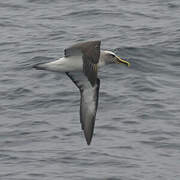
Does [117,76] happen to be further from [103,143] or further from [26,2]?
[26,2]

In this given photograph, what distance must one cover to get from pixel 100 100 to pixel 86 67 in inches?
184

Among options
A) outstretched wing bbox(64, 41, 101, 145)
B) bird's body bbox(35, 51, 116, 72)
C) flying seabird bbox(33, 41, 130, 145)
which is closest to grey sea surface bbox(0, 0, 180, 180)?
outstretched wing bbox(64, 41, 101, 145)

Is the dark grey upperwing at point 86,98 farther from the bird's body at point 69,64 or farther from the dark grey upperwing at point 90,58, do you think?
the dark grey upperwing at point 90,58

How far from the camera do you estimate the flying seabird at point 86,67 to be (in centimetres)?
1071

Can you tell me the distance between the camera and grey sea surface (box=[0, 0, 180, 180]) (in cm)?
1241

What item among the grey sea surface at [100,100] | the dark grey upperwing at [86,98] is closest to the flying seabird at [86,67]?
the dark grey upperwing at [86,98]

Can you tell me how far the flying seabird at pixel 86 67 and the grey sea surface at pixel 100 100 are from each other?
749 millimetres

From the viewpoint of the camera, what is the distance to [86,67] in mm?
10680

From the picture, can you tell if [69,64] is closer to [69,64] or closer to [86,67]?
[69,64]

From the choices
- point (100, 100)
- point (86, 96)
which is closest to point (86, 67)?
point (86, 96)

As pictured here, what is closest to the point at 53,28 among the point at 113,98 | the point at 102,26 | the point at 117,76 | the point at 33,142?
the point at 102,26

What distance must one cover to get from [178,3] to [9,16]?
6.32m

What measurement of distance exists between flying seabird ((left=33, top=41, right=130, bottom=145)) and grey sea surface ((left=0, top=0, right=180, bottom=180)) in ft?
2.46

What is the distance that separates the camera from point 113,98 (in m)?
15.3
